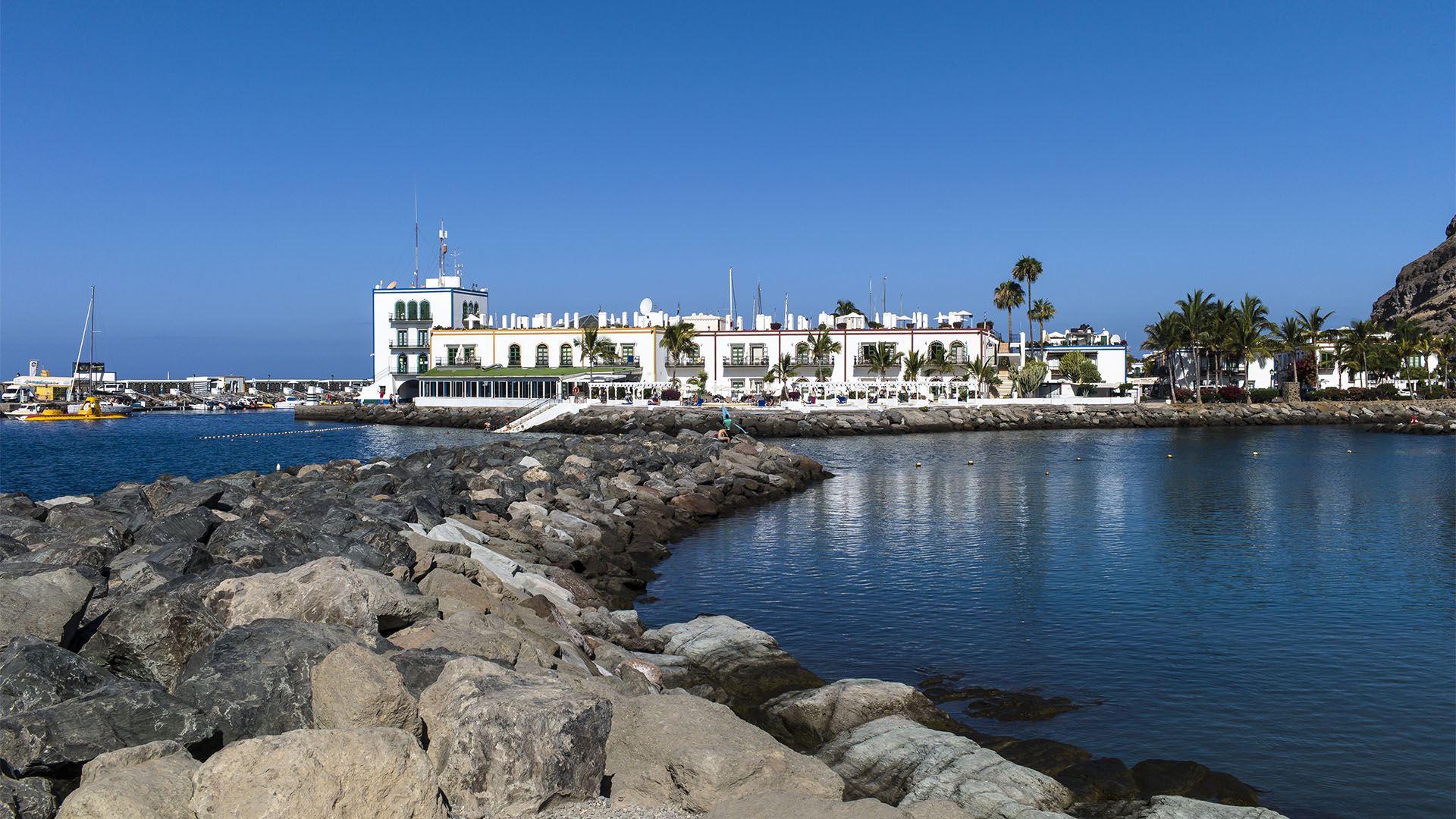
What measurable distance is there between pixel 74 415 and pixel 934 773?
115667mm

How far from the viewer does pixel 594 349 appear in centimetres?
8231

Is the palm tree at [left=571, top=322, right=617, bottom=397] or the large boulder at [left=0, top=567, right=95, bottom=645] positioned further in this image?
the palm tree at [left=571, top=322, right=617, bottom=397]

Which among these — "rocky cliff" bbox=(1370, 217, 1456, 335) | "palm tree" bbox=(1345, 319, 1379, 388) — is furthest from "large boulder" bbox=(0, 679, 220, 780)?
"rocky cliff" bbox=(1370, 217, 1456, 335)

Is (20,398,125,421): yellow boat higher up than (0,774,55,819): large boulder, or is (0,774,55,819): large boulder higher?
(20,398,125,421): yellow boat

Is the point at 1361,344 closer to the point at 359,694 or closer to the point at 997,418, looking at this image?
the point at 997,418

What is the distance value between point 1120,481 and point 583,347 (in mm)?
54341

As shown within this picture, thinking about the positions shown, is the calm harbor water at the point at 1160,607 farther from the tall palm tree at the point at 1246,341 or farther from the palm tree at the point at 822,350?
the tall palm tree at the point at 1246,341

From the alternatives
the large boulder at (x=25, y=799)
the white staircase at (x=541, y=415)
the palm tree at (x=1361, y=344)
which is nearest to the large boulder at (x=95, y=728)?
the large boulder at (x=25, y=799)

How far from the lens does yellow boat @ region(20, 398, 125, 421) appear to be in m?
99.1

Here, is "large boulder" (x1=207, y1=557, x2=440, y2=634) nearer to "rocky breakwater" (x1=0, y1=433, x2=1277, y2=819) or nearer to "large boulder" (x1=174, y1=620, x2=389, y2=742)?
"rocky breakwater" (x1=0, y1=433, x2=1277, y2=819)

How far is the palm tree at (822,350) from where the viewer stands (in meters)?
82.1

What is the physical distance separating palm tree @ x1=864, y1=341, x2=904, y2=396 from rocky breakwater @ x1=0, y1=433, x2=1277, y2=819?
2649 inches

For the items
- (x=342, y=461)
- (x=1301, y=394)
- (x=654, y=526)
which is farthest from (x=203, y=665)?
(x=1301, y=394)

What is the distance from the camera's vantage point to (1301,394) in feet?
278
